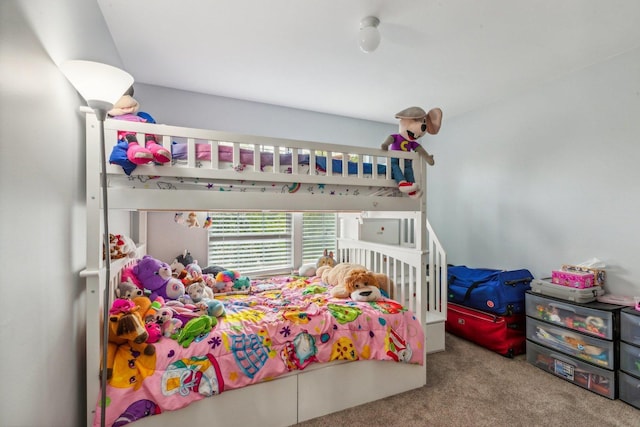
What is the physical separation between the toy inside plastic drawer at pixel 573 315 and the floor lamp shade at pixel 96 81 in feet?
10.2

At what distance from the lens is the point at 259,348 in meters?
1.66

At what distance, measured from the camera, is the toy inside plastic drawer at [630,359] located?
75.4 inches

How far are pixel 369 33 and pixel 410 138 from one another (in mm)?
730

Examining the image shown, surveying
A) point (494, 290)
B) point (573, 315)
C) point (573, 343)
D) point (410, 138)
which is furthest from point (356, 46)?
point (573, 343)

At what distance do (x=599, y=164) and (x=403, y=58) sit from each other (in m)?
1.82

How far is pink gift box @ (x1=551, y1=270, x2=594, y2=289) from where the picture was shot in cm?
227

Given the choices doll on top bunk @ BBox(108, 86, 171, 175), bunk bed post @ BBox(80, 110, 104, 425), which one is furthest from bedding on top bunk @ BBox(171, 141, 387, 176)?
bunk bed post @ BBox(80, 110, 104, 425)

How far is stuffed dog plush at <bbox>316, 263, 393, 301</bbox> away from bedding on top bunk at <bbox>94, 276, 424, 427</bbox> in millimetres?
76

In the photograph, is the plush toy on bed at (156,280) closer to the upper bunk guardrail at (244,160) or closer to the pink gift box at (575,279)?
the upper bunk guardrail at (244,160)

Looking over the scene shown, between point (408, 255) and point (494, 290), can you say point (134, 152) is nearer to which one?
point (408, 255)

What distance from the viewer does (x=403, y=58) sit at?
7.66 ft

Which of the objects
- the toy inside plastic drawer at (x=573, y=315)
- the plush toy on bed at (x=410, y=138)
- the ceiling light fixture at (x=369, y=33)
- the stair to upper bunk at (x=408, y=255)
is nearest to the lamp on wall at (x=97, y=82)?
the ceiling light fixture at (x=369, y=33)

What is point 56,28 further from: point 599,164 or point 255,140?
point 599,164

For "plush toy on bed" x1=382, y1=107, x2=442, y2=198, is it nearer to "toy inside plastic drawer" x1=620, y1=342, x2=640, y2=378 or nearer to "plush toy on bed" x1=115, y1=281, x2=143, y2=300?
"toy inside plastic drawer" x1=620, y1=342, x2=640, y2=378
